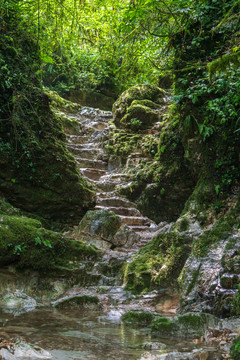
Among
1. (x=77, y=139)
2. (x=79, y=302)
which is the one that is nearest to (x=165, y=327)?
(x=79, y=302)

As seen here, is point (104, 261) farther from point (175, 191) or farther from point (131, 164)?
point (131, 164)

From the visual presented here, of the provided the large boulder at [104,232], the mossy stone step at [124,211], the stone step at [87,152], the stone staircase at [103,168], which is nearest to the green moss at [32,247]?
the large boulder at [104,232]

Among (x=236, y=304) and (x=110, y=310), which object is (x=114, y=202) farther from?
(x=236, y=304)

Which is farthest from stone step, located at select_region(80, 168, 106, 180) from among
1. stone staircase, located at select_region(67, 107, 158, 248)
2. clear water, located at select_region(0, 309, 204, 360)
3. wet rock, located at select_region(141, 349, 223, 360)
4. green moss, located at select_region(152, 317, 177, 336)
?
wet rock, located at select_region(141, 349, 223, 360)

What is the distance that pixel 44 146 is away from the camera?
7715 mm

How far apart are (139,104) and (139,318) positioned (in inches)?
372

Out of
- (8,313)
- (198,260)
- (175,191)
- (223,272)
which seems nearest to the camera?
(8,313)

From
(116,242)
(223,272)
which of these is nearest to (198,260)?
(223,272)

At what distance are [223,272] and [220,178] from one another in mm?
2095

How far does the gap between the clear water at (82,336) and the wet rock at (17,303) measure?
0.61ft

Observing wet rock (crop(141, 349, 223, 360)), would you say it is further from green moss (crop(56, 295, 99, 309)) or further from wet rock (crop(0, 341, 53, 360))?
green moss (crop(56, 295, 99, 309))

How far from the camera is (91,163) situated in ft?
Answer: 36.0

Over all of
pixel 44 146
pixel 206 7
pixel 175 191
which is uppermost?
pixel 206 7

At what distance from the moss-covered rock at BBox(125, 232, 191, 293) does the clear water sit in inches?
45.0
